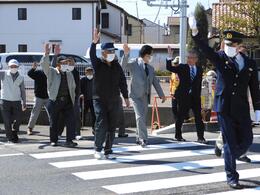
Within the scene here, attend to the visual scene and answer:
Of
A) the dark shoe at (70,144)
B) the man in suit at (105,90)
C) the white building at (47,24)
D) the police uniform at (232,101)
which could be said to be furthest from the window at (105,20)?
the police uniform at (232,101)

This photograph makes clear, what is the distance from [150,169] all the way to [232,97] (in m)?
1.99

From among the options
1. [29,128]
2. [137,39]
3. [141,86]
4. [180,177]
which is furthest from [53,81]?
[137,39]

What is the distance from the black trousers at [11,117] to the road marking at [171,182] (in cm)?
451

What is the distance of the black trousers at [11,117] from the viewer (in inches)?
421

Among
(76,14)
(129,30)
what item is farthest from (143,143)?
(129,30)

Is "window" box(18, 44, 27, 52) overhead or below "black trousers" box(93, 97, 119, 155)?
overhead

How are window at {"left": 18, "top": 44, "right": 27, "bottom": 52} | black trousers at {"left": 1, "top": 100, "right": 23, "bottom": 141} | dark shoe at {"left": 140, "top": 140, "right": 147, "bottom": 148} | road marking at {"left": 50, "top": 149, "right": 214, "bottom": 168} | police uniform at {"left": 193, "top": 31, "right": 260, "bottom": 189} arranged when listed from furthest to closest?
window at {"left": 18, "top": 44, "right": 27, "bottom": 52} < black trousers at {"left": 1, "top": 100, "right": 23, "bottom": 141} < dark shoe at {"left": 140, "top": 140, "right": 147, "bottom": 148} < road marking at {"left": 50, "top": 149, "right": 214, "bottom": 168} < police uniform at {"left": 193, "top": 31, "right": 260, "bottom": 189}

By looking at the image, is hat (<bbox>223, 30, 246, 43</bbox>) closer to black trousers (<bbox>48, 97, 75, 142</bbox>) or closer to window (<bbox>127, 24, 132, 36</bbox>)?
black trousers (<bbox>48, 97, 75, 142</bbox>)

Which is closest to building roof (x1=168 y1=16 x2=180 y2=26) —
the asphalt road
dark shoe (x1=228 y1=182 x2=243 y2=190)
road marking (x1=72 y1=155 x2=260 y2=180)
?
the asphalt road

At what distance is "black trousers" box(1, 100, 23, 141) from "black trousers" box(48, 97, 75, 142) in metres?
1.06

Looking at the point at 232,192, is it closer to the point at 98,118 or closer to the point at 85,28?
the point at 98,118

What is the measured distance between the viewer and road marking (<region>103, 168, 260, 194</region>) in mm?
6617

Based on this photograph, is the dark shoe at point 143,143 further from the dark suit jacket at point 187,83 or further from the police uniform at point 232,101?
the police uniform at point 232,101

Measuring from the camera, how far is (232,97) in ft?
21.4
